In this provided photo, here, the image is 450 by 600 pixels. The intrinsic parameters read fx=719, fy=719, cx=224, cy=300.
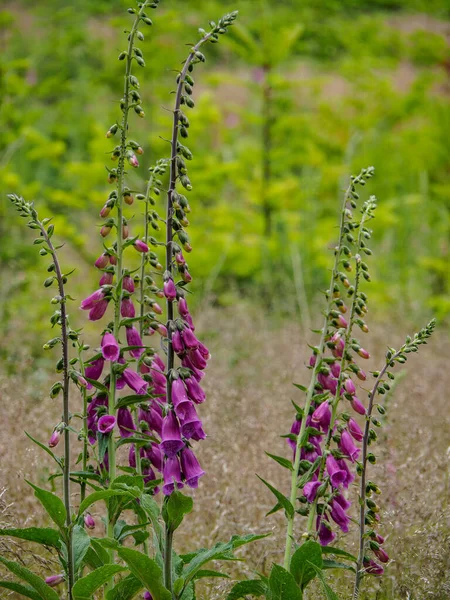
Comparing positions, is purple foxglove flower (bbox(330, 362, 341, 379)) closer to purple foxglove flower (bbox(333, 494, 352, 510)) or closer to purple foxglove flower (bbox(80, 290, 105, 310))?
purple foxglove flower (bbox(333, 494, 352, 510))

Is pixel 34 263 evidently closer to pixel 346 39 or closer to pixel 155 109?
pixel 155 109

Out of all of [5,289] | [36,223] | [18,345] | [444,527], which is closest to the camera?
[36,223]

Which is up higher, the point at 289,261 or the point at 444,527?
the point at 289,261

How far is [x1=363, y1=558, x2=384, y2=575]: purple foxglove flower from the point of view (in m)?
1.88

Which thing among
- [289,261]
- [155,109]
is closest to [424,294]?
[289,261]

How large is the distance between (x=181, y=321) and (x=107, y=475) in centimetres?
43

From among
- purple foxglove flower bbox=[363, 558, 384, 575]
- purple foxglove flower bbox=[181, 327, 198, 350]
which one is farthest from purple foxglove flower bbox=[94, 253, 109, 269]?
purple foxglove flower bbox=[363, 558, 384, 575]

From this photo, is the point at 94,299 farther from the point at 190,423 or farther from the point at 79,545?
the point at 79,545

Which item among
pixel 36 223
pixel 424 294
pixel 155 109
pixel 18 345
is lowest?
pixel 18 345

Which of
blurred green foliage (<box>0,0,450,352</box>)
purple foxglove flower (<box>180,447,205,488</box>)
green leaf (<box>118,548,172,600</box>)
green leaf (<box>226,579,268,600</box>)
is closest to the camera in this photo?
green leaf (<box>118,548,172,600</box>)

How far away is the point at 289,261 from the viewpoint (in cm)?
667

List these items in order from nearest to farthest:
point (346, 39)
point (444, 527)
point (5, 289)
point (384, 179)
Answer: point (444, 527) → point (5, 289) → point (384, 179) → point (346, 39)

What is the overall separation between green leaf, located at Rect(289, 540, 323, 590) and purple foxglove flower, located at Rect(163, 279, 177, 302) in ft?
2.15

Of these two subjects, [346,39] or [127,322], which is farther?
[346,39]
